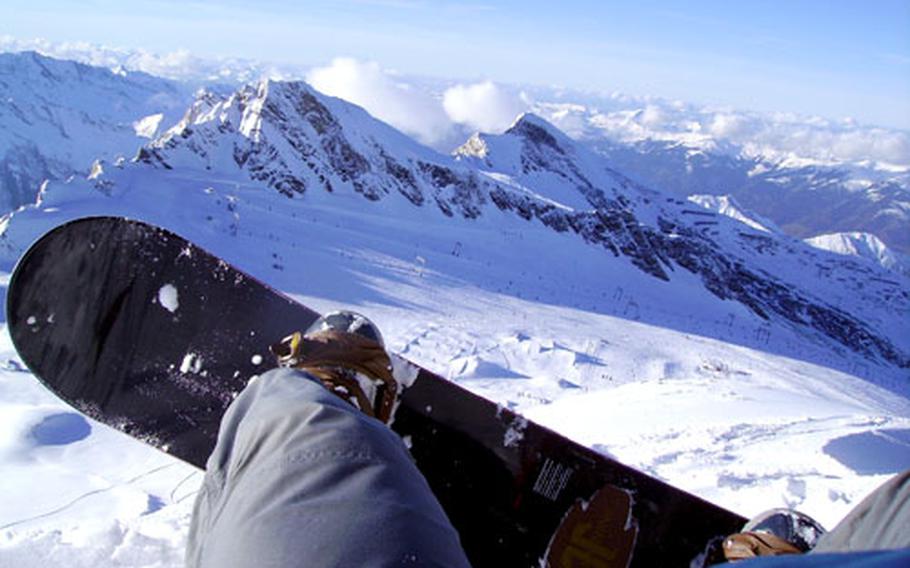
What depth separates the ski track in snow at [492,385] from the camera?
3.79m

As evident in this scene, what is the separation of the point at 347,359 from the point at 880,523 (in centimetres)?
196

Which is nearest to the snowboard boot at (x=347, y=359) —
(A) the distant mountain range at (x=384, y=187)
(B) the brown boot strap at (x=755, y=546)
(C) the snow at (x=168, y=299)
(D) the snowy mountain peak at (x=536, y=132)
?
(C) the snow at (x=168, y=299)

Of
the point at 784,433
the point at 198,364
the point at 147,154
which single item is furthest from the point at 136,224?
the point at 147,154

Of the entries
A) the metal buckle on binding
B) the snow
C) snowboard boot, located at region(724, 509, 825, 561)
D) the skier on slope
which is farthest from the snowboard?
the skier on slope

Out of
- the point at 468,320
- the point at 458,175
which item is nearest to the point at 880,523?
the point at 468,320

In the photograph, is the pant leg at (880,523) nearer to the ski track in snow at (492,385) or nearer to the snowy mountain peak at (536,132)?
the ski track in snow at (492,385)

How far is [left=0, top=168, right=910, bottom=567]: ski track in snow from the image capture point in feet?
12.5

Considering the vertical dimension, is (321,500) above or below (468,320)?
above

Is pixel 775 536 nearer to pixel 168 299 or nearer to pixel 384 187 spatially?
pixel 168 299

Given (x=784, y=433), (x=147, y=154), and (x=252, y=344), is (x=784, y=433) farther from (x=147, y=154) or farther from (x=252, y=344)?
(x=147, y=154)

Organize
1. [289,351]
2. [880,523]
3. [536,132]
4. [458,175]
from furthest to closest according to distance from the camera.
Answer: [536,132], [458,175], [289,351], [880,523]

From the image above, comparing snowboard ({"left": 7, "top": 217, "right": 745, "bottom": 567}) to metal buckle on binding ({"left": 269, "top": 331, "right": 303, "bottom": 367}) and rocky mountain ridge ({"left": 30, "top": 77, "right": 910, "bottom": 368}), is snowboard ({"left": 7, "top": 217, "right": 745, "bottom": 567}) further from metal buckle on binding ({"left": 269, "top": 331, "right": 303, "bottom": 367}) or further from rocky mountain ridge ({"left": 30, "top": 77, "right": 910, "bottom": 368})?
rocky mountain ridge ({"left": 30, "top": 77, "right": 910, "bottom": 368})

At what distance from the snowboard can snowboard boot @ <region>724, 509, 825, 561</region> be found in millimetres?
415

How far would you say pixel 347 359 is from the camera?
2.70m
